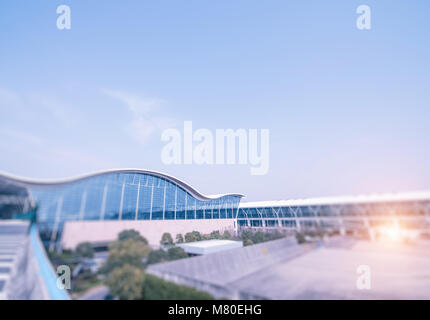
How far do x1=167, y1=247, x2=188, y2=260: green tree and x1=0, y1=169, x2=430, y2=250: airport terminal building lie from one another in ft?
3.56

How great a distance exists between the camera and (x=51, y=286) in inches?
281

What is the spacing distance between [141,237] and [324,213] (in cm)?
793

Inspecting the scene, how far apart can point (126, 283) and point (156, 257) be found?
1.32 meters

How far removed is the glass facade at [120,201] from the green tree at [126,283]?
2145mm

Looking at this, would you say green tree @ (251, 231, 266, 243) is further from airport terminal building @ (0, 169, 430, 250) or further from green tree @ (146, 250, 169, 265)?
green tree @ (146, 250, 169, 265)

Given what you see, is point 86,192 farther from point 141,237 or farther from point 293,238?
point 293,238

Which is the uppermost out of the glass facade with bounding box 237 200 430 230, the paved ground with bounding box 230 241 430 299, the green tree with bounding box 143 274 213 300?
the glass facade with bounding box 237 200 430 230

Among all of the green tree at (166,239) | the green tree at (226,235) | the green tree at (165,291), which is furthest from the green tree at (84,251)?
the green tree at (226,235)

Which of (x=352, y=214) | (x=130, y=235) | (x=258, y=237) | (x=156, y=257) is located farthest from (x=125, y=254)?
(x=352, y=214)

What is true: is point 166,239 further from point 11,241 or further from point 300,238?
point 300,238

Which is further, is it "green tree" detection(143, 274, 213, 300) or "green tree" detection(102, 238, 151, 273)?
"green tree" detection(102, 238, 151, 273)

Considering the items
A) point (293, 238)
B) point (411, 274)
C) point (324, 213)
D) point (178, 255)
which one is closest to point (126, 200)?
point (178, 255)

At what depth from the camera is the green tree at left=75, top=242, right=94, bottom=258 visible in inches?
284

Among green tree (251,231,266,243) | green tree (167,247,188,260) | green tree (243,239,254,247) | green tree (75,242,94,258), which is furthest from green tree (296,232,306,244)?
green tree (75,242,94,258)
